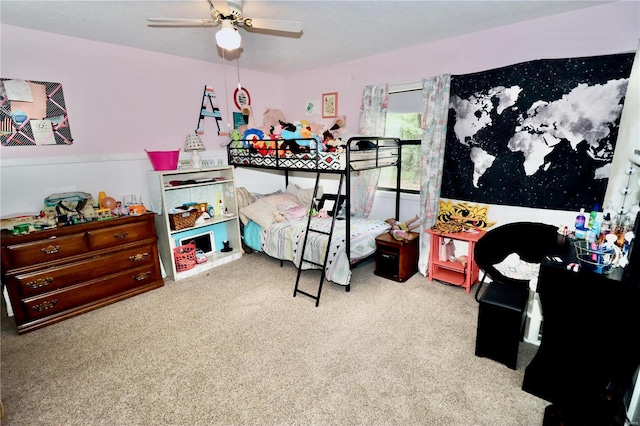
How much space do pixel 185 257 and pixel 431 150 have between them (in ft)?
9.94

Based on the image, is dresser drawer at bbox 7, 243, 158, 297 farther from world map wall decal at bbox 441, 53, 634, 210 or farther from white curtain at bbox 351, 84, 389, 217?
world map wall decal at bbox 441, 53, 634, 210

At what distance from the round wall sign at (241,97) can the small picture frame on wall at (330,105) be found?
42.5 inches

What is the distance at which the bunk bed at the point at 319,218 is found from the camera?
10.0 ft

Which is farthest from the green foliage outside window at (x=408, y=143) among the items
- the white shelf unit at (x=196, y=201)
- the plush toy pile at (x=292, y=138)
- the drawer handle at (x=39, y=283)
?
the drawer handle at (x=39, y=283)

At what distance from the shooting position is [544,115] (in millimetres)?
2693

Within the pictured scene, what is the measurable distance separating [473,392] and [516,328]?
0.50 m

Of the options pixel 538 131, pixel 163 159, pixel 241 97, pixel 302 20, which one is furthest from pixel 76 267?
pixel 538 131

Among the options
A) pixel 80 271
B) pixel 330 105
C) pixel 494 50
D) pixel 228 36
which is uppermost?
pixel 494 50

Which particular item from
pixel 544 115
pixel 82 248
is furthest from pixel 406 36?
pixel 82 248

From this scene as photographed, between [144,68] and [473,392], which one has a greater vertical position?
[144,68]

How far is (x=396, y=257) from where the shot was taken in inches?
130

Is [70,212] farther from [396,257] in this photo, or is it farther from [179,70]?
[396,257]

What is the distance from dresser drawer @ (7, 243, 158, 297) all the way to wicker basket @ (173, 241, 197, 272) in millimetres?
306

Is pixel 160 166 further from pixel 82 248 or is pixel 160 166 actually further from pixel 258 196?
pixel 258 196
